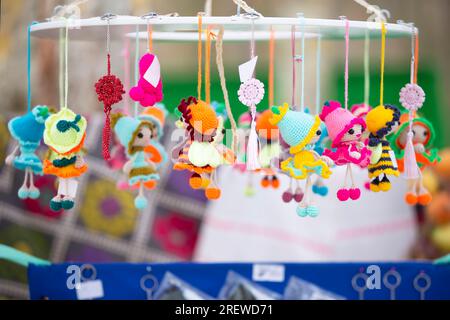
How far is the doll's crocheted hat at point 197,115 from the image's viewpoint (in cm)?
145

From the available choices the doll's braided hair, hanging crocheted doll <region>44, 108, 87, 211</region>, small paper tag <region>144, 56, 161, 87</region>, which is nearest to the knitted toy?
small paper tag <region>144, 56, 161, 87</region>

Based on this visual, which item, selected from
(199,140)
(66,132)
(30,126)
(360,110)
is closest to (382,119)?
(360,110)

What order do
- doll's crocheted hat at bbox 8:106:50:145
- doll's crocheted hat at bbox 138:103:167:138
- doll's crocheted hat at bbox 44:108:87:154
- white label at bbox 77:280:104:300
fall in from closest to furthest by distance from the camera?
doll's crocheted hat at bbox 44:108:87:154
doll's crocheted hat at bbox 8:106:50:145
doll's crocheted hat at bbox 138:103:167:138
white label at bbox 77:280:104:300

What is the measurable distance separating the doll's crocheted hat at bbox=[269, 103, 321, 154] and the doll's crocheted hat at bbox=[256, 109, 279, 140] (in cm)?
19

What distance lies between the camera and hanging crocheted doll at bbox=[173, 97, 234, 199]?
1.45m

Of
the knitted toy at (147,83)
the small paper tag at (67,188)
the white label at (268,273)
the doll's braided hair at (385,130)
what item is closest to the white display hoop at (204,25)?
the knitted toy at (147,83)

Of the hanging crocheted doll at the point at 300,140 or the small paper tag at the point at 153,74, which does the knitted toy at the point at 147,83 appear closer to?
the small paper tag at the point at 153,74

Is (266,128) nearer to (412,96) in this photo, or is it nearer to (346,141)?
(346,141)

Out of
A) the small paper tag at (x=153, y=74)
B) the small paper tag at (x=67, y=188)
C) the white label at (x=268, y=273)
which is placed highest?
the small paper tag at (x=153, y=74)

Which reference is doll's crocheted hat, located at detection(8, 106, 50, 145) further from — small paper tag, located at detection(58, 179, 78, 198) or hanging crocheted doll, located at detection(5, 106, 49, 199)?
small paper tag, located at detection(58, 179, 78, 198)

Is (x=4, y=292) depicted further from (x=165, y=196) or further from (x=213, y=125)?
(x=213, y=125)

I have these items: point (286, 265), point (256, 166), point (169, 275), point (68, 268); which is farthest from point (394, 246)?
point (256, 166)
